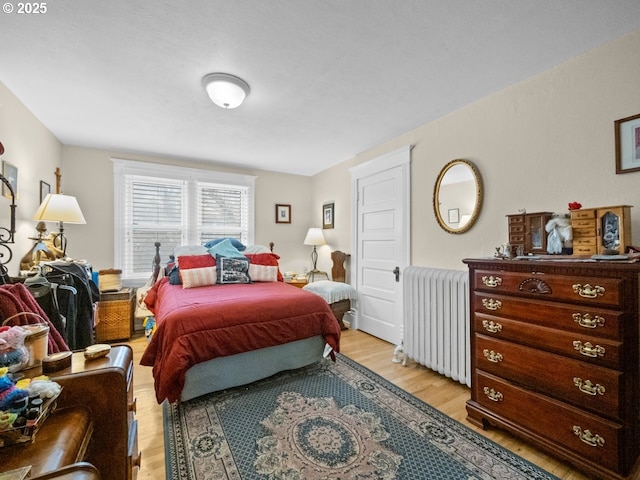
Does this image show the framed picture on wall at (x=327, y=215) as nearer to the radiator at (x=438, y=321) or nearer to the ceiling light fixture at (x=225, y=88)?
the radiator at (x=438, y=321)

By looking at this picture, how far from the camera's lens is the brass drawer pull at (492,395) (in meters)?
1.74

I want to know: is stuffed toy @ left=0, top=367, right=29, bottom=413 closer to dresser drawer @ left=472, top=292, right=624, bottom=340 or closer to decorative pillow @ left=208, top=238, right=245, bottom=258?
dresser drawer @ left=472, top=292, right=624, bottom=340

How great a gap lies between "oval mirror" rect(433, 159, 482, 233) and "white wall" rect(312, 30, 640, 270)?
6cm

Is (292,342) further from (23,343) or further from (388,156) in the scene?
(388,156)

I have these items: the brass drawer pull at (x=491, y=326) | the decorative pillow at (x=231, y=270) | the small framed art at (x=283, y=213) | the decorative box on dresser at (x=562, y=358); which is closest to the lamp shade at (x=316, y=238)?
the small framed art at (x=283, y=213)

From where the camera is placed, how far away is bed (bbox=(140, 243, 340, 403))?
1959 millimetres

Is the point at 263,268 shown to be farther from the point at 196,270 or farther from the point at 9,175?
the point at 9,175

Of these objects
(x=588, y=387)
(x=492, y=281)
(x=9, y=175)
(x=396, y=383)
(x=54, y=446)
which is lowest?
(x=396, y=383)

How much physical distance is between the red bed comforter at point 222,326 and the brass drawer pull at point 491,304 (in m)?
1.23

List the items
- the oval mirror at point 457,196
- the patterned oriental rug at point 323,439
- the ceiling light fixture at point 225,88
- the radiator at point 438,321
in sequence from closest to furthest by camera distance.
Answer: the patterned oriental rug at point 323,439 < the ceiling light fixture at point 225,88 < the radiator at point 438,321 < the oval mirror at point 457,196

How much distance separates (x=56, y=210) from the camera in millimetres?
2412

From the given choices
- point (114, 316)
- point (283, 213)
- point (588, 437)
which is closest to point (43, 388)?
point (588, 437)

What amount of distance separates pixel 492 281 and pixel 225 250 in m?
2.81

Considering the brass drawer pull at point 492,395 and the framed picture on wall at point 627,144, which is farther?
the brass drawer pull at point 492,395
